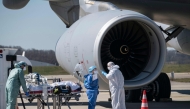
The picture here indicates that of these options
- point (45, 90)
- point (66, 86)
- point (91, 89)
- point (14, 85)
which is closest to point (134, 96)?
point (91, 89)

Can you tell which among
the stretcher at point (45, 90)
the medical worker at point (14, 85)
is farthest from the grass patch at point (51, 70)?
the medical worker at point (14, 85)

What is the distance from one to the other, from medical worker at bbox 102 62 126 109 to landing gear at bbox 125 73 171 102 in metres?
Result: 3.25

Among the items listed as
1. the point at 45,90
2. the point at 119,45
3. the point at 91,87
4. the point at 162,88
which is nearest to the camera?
the point at 45,90

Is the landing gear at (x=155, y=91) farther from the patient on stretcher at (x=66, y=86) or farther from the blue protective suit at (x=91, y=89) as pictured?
the patient on stretcher at (x=66, y=86)

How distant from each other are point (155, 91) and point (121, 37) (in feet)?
10.7

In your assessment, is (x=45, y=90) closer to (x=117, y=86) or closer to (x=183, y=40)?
(x=117, y=86)

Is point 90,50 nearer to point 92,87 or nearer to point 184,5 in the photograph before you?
point 92,87

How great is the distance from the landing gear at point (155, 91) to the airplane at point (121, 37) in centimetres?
178

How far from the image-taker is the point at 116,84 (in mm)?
8891

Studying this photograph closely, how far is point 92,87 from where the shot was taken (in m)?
9.28

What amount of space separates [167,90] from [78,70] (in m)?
3.70

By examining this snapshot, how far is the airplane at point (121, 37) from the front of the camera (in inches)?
348

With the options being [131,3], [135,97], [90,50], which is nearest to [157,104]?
[135,97]

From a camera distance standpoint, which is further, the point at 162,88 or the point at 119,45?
the point at 162,88
